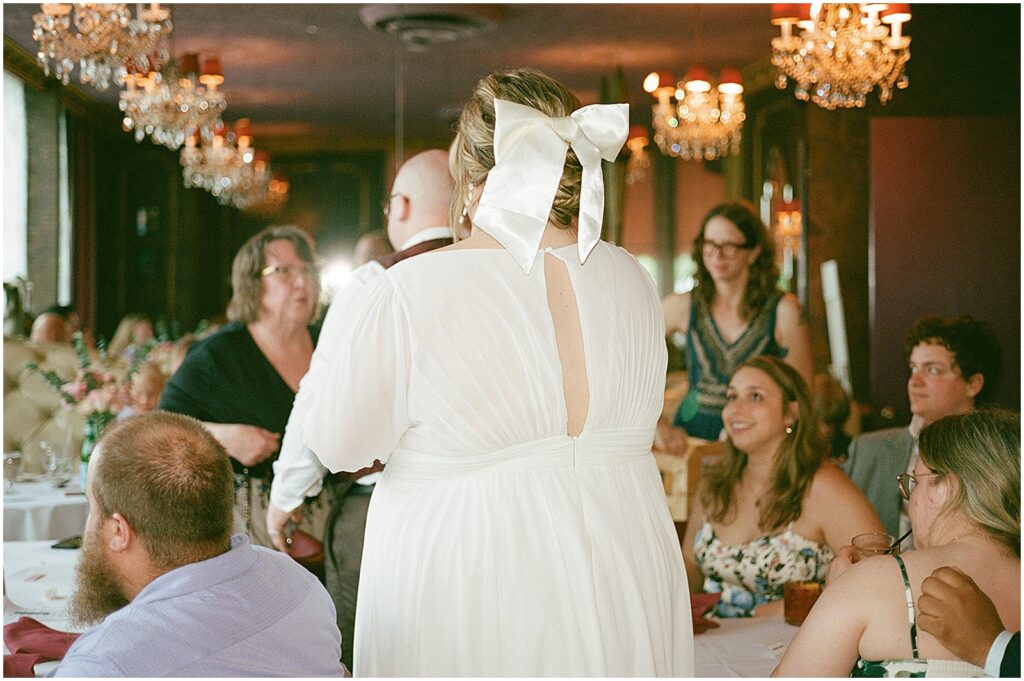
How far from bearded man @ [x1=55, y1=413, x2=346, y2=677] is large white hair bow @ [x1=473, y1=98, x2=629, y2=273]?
505mm

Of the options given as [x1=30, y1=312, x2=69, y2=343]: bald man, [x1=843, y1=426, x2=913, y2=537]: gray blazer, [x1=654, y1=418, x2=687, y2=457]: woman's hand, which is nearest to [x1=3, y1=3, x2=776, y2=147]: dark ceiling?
[x1=30, y1=312, x2=69, y2=343]: bald man

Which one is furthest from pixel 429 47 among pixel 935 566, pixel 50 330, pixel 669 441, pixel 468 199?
pixel 935 566

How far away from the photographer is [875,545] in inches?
70.5

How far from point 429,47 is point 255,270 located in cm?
651

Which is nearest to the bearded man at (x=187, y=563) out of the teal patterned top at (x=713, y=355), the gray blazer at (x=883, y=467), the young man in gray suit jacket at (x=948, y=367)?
the young man in gray suit jacket at (x=948, y=367)

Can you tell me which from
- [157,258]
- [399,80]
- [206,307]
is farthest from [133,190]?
[399,80]

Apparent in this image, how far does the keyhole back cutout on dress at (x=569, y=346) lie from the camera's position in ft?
5.05

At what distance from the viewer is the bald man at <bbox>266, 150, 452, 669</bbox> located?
7.17 feet

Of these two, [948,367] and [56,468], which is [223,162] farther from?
[948,367]

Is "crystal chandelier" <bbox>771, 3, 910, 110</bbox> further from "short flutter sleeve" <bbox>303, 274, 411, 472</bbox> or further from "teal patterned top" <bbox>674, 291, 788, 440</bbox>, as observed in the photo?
"short flutter sleeve" <bbox>303, 274, 411, 472</bbox>

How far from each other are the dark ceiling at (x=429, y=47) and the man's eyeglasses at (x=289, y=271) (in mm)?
4451

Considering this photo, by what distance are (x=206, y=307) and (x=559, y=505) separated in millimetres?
12989

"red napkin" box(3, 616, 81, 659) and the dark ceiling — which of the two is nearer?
"red napkin" box(3, 616, 81, 659)

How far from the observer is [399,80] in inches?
418
